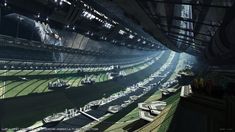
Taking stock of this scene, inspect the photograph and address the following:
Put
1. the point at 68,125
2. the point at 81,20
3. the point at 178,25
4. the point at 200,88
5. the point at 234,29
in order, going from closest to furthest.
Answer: the point at 200,88
the point at 234,29
the point at 178,25
the point at 68,125
the point at 81,20

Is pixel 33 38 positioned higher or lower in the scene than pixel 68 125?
higher

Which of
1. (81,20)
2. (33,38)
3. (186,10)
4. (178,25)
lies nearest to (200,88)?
(186,10)

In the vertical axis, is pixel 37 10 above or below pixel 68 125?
above

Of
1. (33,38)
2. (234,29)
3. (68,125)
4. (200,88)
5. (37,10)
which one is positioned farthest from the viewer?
(33,38)

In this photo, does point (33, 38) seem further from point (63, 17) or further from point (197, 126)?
point (197, 126)

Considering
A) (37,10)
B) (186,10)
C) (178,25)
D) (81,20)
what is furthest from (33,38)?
(186,10)

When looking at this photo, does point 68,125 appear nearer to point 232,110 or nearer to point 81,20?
point 81,20

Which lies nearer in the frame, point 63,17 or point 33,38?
point 63,17

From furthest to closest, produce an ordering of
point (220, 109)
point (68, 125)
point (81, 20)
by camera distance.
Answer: point (81, 20) → point (68, 125) → point (220, 109)

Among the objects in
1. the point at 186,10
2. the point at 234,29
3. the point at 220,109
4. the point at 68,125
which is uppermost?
the point at 186,10
